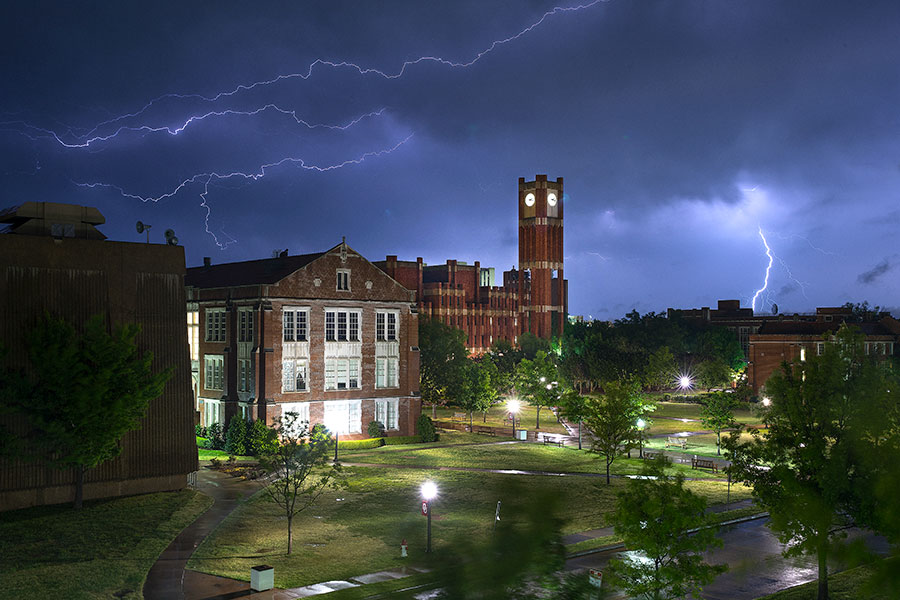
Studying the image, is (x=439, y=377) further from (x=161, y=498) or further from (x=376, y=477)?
(x=161, y=498)

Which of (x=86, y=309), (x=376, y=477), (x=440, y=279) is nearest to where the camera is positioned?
(x=86, y=309)

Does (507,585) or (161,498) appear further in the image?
(161,498)

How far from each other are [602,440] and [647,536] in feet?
79.3

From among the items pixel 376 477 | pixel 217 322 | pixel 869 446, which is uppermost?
pixel 217 322

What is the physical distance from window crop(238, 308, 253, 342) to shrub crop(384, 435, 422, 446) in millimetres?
12056

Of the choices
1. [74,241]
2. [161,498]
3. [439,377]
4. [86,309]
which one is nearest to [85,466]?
[161,498]

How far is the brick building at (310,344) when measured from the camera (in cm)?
5550

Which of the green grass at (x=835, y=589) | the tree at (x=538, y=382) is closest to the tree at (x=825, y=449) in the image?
the green grass at (x=835, y=589)

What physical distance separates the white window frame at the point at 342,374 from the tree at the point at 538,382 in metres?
18.6

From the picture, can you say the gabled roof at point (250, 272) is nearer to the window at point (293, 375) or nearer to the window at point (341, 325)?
Result: the window at point (341, 325)

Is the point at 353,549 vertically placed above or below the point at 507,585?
below

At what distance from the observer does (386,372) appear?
199 ft

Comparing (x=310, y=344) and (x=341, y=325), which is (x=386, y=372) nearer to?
(x=341, y=325)

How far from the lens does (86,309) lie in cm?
3800
